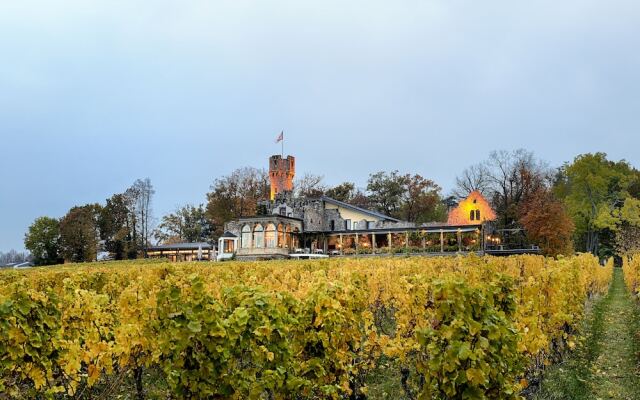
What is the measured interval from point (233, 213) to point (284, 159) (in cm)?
1013

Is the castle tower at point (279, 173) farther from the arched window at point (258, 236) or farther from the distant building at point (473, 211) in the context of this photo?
the distant building at point (473, 211)

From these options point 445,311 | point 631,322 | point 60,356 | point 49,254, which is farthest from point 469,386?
point 49,254

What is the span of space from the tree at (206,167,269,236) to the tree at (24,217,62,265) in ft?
63.7

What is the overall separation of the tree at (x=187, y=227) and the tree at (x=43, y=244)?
19642 mm

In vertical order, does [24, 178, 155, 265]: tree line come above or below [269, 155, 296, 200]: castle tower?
below

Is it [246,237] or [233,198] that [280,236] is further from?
[233,198]

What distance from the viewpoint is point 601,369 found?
10.1m

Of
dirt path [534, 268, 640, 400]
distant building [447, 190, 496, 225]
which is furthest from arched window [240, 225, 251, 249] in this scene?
dirt path [534, 268, 640, 400]

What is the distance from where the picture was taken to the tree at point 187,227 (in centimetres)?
7569

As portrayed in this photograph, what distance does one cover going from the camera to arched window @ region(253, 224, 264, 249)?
5282 cm

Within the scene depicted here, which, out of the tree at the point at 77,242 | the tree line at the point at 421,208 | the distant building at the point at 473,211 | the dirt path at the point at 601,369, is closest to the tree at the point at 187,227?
the tree line at the point at 421,208

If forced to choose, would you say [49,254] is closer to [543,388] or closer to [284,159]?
[284,159]

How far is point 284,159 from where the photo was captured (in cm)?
6844

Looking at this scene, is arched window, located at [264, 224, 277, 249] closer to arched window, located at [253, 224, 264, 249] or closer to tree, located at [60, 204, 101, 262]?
arched window, located at [253, 224, 264, 249]
